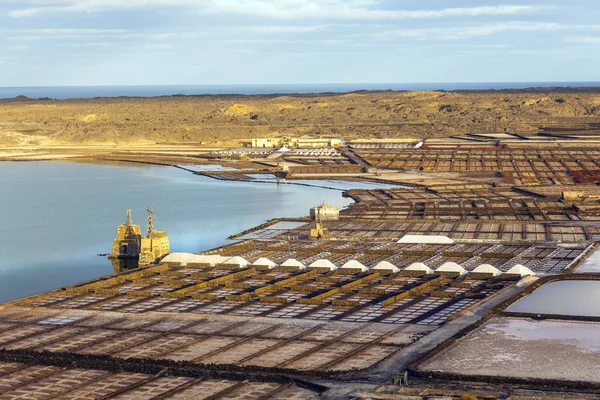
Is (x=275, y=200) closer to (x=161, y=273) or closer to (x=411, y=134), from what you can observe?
(x=161, y=273)

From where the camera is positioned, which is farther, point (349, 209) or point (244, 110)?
point (244, 110)

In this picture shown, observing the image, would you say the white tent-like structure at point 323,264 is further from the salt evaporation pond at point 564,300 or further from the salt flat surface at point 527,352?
the salt flat surface at point 527,352

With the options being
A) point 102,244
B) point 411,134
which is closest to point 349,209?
point 102,244

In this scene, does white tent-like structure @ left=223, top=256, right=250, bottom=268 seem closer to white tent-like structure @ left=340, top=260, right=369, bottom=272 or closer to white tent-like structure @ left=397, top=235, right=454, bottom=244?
white tent-like structure @ left=340, top=260, right=369, bottom=272

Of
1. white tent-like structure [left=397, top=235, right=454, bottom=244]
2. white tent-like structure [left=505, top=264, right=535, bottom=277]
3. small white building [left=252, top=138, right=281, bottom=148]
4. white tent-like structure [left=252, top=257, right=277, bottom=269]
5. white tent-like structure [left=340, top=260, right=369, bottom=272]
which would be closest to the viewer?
white tent-like structure [left=505, top=264, right=535, bottom=277]

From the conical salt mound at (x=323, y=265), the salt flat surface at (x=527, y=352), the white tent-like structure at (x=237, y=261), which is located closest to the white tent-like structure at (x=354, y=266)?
the conical salt mound at (x=323, y=265)

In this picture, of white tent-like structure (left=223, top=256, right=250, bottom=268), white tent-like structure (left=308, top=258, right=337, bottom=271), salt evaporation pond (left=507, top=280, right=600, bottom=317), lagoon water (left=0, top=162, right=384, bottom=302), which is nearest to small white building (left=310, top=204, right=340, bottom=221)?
lagoon water (left=0, top=162, right=384, bottom=302)
